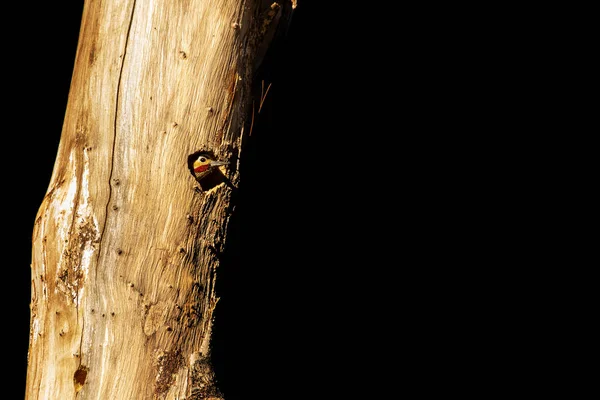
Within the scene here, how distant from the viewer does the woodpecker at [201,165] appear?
1.24 meters

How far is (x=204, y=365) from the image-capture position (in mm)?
1215

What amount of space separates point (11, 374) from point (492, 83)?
6.89ft

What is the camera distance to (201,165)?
125 centimetres

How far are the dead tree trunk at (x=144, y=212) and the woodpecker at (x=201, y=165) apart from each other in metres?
0.01

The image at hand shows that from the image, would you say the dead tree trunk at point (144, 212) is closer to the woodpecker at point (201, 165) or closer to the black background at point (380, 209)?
the woodpecker at point (201, 165)

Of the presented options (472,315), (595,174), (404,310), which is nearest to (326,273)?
(404,310)

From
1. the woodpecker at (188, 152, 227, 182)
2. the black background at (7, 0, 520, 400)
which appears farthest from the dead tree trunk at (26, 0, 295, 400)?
the black background at (7, 0, 520, 400)

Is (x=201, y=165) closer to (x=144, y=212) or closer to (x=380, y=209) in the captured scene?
(x=144, y=212)

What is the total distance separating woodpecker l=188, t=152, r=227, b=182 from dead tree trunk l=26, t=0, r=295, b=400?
0.5 inches

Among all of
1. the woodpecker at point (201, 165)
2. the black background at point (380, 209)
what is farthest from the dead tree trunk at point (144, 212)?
the black background at point (380, 209)

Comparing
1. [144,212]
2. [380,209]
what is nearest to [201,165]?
[144,212]

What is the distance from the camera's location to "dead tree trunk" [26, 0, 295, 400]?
1.20m

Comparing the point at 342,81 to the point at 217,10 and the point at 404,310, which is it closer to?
the point at 404,310

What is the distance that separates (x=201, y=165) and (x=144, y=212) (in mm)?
141
